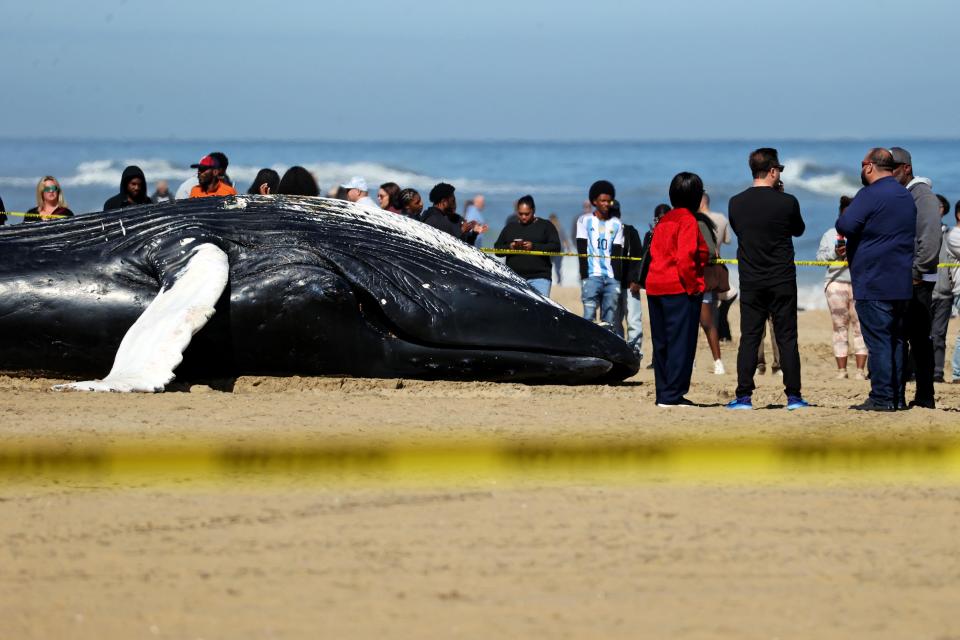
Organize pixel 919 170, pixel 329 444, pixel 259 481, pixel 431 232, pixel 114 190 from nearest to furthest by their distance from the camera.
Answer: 1. pixel 259 481
2. pixel 329 444
3. pixel 431 232
4. pixel 114 190
5. pixel 919 170

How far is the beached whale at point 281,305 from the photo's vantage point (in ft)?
33.8

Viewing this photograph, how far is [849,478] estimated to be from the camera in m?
6.90

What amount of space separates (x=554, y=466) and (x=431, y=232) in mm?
4652

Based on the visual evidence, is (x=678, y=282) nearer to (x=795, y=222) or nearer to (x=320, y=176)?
(x=795, y=222)

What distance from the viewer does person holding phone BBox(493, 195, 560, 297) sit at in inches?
576

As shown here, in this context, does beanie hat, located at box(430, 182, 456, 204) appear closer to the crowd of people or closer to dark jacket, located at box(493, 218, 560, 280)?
dark jacket, located at box(493, 218, 560, 280)

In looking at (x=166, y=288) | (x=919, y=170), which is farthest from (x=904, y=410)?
(x=919, y=170)

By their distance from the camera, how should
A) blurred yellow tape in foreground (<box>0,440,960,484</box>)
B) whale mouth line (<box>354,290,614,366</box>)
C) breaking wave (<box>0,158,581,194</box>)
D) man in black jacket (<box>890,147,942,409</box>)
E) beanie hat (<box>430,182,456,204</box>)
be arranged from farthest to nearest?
breaking wave (<box>0,158,581,194</box>), beanie hat (<box>430,182,456,204</box>), whale mouth line (<box>354,290,614,366</box>), man in black jacket (<box>890,147,942,409</box>), blurred yellow tape in foreground (<box>0,440,960,484</box>)

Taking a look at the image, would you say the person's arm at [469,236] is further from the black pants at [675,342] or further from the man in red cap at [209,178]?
the black pants at [675,342]

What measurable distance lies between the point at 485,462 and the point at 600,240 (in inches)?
304

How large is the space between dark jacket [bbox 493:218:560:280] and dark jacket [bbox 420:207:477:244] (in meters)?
0.47

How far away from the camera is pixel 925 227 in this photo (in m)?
9.86

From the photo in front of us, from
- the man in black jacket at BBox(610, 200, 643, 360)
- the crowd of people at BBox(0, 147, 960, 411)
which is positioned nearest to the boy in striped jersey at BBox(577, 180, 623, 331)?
the man in black jacket at BBox(610, 200, 643, 360)

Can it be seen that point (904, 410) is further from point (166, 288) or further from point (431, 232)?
point (166, 288)
